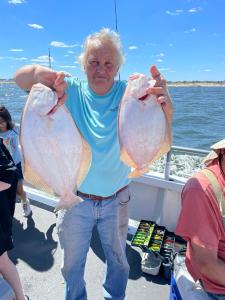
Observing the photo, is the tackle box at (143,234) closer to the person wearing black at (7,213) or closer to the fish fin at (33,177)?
the person wearing black at (7,213)

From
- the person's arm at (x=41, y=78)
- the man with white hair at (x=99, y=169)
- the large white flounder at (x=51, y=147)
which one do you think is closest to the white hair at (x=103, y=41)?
the man with white hair at (x=99, y=169)

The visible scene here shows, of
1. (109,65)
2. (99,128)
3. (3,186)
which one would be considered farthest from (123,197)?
(109,65)

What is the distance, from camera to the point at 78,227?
7.32ft

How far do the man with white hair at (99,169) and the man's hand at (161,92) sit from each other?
0.51 metres

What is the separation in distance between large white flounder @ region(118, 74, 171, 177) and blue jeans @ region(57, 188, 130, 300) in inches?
33.0

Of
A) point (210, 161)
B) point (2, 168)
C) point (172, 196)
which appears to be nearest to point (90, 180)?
point (2, 168)

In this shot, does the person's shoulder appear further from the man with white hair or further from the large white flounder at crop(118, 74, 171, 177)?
the large white flounder at crop(118, 74, 171, 177)

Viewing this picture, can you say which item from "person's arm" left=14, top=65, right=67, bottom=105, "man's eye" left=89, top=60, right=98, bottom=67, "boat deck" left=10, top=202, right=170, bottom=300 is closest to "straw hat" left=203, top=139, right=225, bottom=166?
"man's eye" left=89, top=60, right=98, bottom=67

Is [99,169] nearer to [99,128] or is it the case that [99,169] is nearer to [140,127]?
[99,128]

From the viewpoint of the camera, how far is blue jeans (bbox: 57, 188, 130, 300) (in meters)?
2.23

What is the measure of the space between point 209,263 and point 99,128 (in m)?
1.02

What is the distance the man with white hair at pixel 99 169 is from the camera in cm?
193

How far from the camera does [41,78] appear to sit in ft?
Answer: 4.89

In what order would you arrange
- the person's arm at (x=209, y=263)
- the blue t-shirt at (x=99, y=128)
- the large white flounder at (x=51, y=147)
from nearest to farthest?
the large white flounder at (x=51, y=147) < the person's arm at (x=209, y=263) < the blue t-shirt at (x=99, y=128)
